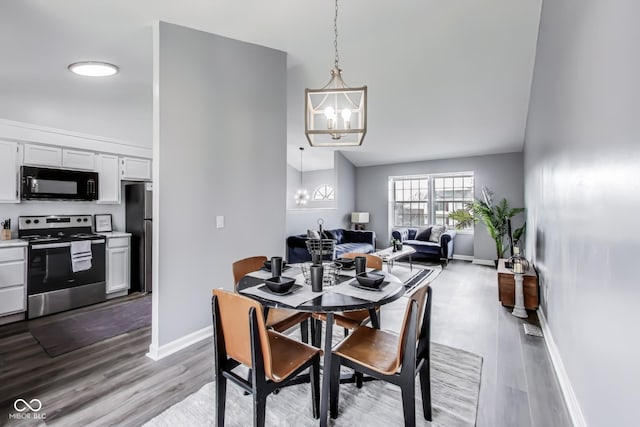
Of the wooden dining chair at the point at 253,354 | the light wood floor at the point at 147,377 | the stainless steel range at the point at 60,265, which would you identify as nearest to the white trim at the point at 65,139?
the stainless steel range at the point at 60,265

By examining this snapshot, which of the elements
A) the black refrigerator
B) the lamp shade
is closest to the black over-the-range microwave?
the black refrigerator

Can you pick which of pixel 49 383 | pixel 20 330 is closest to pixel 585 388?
pixel 49 383

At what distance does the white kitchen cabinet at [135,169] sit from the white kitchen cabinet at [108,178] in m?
0.07

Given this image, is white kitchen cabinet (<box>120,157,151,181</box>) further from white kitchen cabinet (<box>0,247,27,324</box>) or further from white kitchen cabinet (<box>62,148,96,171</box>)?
white kitchen cabinet (<box>0,247,27,324</box>)

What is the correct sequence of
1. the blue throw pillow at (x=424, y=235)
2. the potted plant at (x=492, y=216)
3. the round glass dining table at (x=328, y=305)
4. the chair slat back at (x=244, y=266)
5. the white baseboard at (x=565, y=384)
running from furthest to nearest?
the blue throw pillow at (x=424, y=235) < the potted plant at (x=492, y=216) < the chair slat back at (x=244, y=266) < the white baseboard at (x=565, y=384) < the round glass dining table at (x=328, y=305)

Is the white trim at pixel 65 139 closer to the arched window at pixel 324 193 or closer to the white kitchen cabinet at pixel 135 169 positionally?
the white kitchen cabinet at pixel 135 169

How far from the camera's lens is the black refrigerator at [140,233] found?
4.02m

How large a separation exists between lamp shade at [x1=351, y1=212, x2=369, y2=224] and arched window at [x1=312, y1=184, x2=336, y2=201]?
4.42 ft

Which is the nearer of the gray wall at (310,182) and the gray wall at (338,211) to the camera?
the gray wall at (338,211)

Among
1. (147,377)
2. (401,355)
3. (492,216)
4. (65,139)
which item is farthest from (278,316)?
(492,216)

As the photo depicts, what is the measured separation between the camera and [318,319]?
2104 millimetres

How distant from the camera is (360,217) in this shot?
25.7ft

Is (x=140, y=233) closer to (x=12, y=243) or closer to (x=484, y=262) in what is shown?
(x=12, y=243)

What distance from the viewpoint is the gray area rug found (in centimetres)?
166
